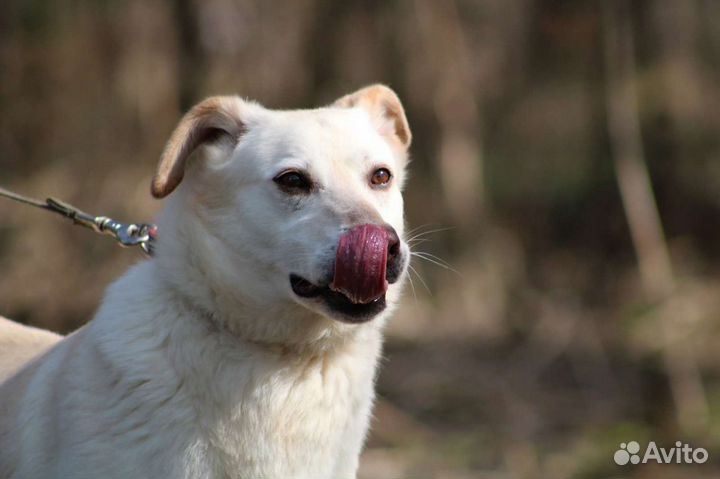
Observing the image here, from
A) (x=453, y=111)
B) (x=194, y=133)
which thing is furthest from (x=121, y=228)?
(x=453, y=111)

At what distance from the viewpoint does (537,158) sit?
1024 cm

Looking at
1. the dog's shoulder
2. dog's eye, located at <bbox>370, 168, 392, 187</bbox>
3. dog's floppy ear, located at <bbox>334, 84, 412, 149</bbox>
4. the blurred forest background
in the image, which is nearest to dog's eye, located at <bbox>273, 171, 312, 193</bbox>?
dog's eye, located at <bbox>370, 168, 392, 187</bbox>

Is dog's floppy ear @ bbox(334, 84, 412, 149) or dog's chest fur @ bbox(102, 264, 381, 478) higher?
dog's floppy ear @ bbox(334, 84, 412, 149)

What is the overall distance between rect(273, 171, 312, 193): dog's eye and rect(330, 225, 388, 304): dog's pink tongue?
0.28 meters

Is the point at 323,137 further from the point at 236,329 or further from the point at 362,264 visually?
the point at 236,329

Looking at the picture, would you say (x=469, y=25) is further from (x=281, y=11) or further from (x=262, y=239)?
(x=262, y=239)

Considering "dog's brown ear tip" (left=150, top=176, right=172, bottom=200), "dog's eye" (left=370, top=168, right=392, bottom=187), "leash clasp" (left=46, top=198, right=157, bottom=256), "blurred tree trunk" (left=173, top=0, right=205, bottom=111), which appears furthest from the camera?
"blurred tree trunk" (left=173, top=0, right=205, bottom=111)

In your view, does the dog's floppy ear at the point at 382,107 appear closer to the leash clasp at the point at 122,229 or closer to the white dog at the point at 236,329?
the white dog at the point at 236,329

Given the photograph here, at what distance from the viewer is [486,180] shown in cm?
976

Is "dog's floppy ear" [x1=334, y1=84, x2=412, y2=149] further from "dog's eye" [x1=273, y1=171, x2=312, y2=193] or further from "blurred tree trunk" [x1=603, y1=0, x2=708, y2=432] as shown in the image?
"blurred tree trunk" [x1=603, y1=0, x2=708, y2=432]

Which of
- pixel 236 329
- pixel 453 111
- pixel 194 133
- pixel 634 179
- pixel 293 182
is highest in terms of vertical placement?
pixel 453 111

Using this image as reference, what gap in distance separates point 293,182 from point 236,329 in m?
0.48

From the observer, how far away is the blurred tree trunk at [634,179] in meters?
8.15

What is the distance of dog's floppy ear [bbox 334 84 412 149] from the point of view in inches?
147
